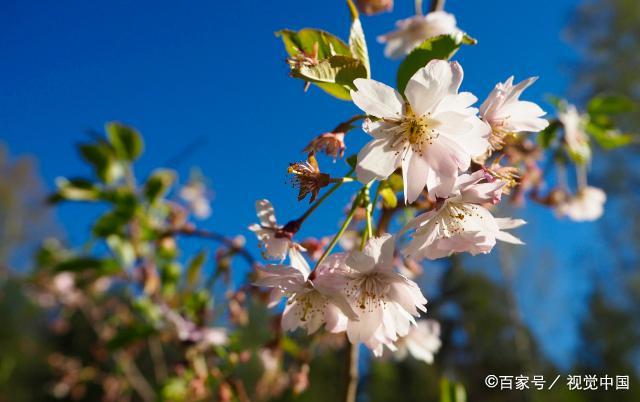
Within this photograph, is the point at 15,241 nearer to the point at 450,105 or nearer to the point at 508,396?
the point at 508,396

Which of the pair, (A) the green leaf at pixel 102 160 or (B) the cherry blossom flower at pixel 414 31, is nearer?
(B) the cherry blossom flower at pixel 414 31

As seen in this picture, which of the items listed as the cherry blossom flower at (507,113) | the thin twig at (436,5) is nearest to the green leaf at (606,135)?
the thin twig at (436,5)

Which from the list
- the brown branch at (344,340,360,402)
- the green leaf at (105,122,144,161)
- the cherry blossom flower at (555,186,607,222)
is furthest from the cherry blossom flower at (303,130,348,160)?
the cherry blossom flower at (555,186,607,222)

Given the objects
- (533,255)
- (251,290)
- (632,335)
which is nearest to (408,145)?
(251,290)

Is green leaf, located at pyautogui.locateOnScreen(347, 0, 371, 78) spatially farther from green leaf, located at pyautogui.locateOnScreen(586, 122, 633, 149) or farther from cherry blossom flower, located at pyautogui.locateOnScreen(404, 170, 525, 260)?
green leaf, located at pyautogui.locateOnScreen(586, 122, 633, 149)

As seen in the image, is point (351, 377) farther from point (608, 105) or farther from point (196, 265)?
point (608, 105)

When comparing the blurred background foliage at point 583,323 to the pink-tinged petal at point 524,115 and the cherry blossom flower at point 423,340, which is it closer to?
the cherry blossom flower at point 423,340
